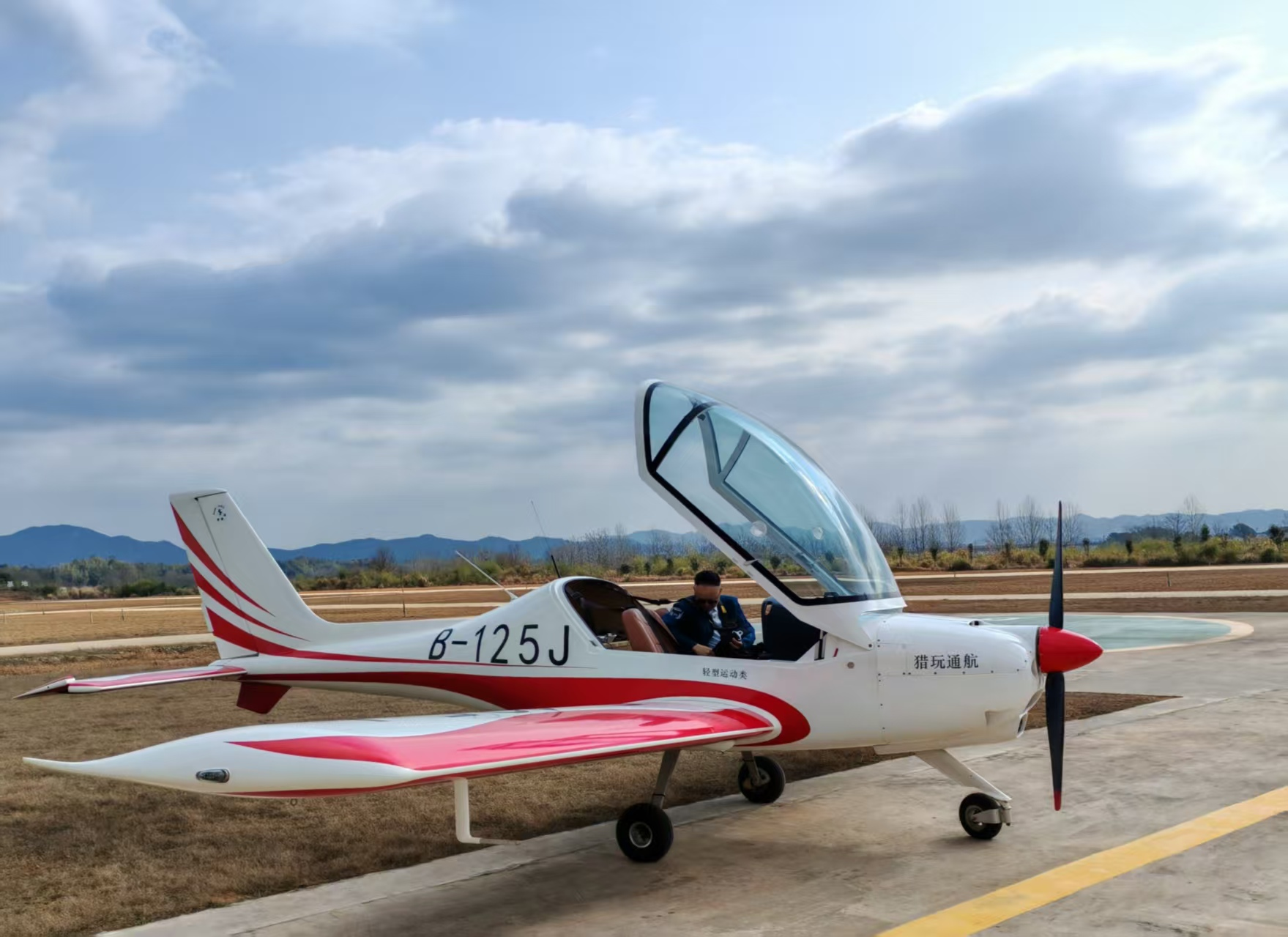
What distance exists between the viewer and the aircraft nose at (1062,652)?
6.21 metres

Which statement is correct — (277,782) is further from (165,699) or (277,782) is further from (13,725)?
(165,699)

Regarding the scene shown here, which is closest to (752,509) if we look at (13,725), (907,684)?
(907,684)

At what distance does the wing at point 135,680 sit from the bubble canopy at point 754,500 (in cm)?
416

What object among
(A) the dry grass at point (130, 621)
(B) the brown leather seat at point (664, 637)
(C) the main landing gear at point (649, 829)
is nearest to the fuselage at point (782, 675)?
(B) the brown leather seat at point (664, 637)

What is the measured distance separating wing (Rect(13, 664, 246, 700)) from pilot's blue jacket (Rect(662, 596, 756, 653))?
383 centimetres

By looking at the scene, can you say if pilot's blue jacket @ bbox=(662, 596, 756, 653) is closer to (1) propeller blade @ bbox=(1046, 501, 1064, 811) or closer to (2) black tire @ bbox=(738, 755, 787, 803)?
(2) black tire @ bbox=(738, 755, 787, 803)

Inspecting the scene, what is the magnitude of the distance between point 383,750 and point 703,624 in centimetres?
303

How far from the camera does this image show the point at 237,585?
8875mm

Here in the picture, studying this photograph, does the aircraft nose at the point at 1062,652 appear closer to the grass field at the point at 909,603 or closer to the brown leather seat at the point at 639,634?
the brown leather seat at the point at 639,634

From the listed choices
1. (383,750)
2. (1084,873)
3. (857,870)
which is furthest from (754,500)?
(383,750)

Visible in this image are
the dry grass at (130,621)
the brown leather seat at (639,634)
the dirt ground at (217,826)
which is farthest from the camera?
the dry grass at (130,621)

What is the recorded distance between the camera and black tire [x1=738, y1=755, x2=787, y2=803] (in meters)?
7.85

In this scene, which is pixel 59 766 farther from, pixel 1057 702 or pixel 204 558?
pixel 1057 702

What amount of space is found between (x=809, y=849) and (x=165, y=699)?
11.4 m
